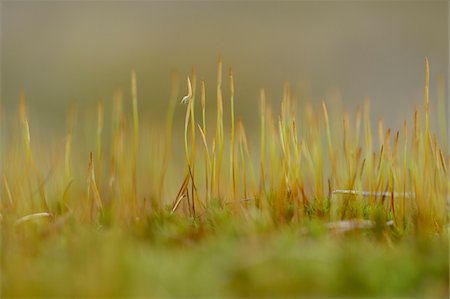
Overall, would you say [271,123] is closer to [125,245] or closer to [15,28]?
[125,245]

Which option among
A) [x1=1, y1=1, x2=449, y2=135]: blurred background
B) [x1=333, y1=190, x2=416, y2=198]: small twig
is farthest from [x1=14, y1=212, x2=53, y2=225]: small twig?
[x1=1, y1=1, x2=449, y2=135]: blurred background

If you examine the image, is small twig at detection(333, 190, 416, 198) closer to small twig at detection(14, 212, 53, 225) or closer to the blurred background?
small twig at detection(14, 212, 53, 225)

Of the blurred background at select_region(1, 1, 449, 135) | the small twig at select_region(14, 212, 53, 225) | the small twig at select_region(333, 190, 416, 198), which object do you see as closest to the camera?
the small twig at select_region(14, 212, 53, 225)

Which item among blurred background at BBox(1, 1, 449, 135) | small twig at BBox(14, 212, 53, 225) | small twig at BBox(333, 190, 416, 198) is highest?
blurred background at BBox(1, 1, 449, 135)

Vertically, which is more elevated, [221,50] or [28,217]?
[221,50]

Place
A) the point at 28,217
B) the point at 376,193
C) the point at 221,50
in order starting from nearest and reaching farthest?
the point at 28,217
the point at 376,193
the point at 221,50

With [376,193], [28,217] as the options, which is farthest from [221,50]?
[28,217]

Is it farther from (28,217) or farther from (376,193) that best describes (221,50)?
(28,217)

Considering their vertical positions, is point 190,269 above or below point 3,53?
below

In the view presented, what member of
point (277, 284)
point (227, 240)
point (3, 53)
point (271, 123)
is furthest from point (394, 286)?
point (3, 53)
